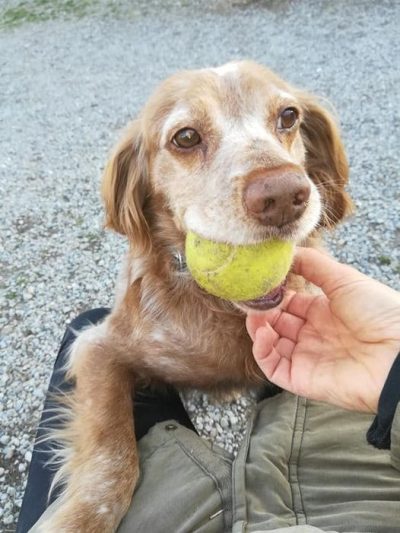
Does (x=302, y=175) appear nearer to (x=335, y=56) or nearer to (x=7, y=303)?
(x=7, y=303)

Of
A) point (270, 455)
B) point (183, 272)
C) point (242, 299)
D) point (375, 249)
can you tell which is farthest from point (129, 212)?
point (375, 249)

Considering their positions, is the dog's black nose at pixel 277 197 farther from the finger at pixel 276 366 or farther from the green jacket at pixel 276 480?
the green jacket at pixel 276 480

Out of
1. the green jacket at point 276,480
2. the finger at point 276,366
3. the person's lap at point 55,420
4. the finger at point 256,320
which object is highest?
the finger at point 256,320

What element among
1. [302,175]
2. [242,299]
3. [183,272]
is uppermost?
[302,175]


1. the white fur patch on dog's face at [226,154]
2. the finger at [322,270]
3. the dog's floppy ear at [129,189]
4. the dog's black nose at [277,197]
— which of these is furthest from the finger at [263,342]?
the dog's floppy ear at [129,189]

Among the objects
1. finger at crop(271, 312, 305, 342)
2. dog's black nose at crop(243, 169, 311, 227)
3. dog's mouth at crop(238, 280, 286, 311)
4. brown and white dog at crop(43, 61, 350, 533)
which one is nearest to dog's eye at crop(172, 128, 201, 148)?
brown and white dog at crop(43, 61, 350, 533)

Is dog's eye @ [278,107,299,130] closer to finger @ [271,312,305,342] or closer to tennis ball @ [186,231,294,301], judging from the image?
tennis ball @ [186,231,294,301]

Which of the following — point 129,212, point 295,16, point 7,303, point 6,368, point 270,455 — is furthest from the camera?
point 295,16
